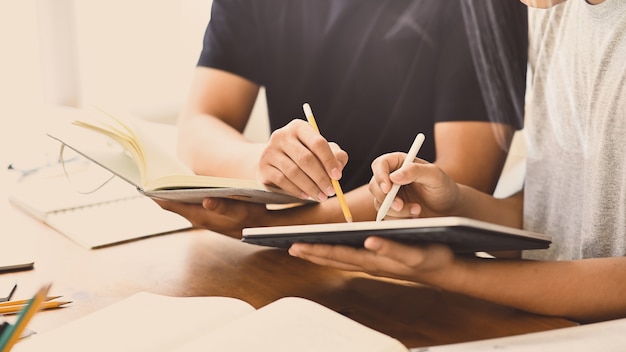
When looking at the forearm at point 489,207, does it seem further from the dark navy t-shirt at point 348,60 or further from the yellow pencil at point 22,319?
the yellow pencil at point 22,319

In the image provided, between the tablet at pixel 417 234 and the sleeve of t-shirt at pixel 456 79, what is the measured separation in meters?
0.54

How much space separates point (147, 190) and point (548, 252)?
1.99 feet

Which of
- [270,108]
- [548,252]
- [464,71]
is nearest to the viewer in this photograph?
[548,252]

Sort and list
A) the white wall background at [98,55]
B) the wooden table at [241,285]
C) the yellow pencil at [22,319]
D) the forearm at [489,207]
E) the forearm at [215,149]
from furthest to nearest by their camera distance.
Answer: the white wall background at [98,55], the forearm at [215,149], the forearm at [489,207], the wooden table at [241,285], the yellow pencil at [22,319]

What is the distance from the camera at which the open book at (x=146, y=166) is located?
779 mm

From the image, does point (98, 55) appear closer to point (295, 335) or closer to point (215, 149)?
point (215, 149)

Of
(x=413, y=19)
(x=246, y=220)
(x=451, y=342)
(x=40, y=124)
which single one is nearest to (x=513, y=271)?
(x=451, y=342)

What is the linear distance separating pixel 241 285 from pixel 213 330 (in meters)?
0.21

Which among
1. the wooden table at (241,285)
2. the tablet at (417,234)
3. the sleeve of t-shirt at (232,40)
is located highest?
the sleeve of t-shirt at (232,40)

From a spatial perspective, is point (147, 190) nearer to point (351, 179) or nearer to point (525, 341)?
point (525, 341)

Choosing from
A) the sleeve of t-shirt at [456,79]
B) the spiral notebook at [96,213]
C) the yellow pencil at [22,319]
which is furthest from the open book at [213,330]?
the sleeve of t-shirt at [456,79]

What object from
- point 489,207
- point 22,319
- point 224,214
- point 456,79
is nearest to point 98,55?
point 456,79

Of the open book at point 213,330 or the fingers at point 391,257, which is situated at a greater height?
the fingers at point 391,257

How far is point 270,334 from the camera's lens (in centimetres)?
52
